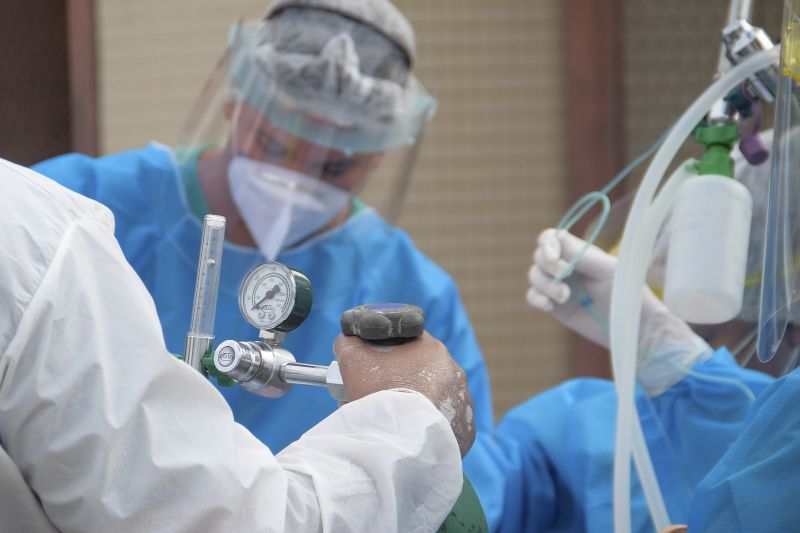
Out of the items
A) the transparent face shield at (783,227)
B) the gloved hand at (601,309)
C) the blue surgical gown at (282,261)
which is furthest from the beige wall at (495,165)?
the transparent face shield at (783,227)

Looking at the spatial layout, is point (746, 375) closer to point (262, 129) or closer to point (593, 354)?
point (262, 129)

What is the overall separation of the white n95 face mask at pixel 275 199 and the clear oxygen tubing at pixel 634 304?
82 centimetres

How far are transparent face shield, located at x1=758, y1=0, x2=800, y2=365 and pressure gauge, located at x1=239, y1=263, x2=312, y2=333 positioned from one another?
0.53 meters

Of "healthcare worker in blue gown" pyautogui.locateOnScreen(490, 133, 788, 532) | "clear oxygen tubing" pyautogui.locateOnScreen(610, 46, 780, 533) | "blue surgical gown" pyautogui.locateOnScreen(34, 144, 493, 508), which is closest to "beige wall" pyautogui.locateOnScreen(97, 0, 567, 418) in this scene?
"blue surgical gown" pyautogui.locateOnScreen(34, 144, 493, 508)

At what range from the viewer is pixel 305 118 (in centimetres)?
198

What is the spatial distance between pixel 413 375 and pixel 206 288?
0.23 m

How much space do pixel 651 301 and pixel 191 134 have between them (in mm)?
1070

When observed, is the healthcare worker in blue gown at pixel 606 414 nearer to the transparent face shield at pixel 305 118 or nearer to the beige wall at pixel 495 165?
Answer: the transparent face shield at pixel 305 118

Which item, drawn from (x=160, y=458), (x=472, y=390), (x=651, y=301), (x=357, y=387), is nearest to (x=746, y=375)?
(x=651, y=301)

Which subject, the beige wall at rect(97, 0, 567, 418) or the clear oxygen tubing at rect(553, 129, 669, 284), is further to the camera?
the beige wall at rect(97, 0, 567, 418)

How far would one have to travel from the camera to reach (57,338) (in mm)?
801

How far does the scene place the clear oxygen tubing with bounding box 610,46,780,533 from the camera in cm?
133

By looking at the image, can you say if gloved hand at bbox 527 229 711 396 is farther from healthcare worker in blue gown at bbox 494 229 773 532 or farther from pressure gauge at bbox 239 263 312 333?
pressure gauge at bbox 239 263 312 333

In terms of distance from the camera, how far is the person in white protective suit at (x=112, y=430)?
A: 0.80 metres
